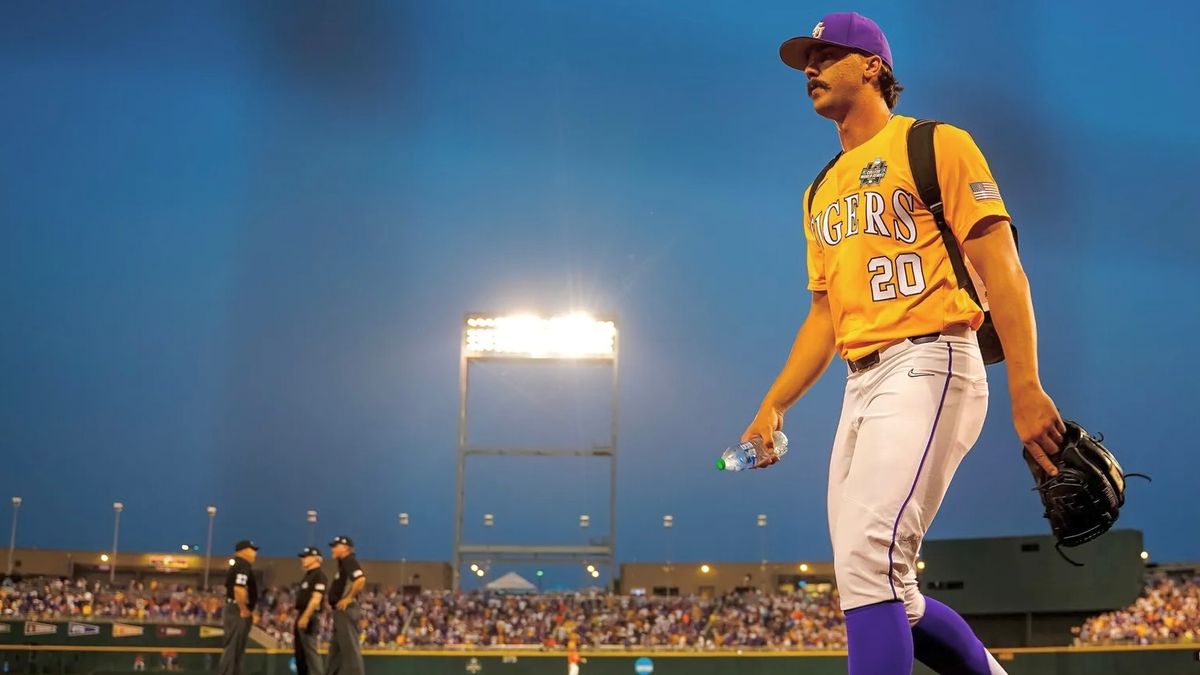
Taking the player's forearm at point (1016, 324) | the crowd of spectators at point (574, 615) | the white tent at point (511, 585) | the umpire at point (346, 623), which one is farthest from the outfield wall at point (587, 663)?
the white tent at point (511, 585)

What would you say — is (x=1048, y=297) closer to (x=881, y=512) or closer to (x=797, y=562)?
(x=797, y=562)

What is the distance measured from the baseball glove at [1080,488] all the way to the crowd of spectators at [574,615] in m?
19.8

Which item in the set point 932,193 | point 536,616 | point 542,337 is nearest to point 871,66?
point 932,193

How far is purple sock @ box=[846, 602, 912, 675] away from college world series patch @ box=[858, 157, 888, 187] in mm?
1201

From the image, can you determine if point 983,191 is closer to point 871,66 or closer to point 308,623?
point 871,66

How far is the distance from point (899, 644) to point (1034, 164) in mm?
24108

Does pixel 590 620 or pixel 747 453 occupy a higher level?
pixel 747 453

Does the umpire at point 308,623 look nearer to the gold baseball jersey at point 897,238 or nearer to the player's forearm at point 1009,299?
the gold baseball jersey at point 897,238

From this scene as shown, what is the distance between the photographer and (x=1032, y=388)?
2637 mm

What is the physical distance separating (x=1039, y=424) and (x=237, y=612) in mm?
10018

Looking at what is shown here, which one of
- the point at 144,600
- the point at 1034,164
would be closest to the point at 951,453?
the point at 1034,164

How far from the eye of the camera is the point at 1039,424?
2613 millimetres

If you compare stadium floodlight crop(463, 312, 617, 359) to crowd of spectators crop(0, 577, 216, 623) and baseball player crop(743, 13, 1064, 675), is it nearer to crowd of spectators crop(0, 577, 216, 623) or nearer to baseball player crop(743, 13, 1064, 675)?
crowd of spectators crop(0, 577, 216, 623)

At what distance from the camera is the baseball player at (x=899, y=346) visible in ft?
8.99
